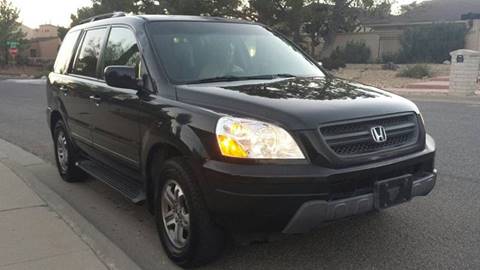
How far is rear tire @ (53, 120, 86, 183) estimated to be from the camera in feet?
21.1

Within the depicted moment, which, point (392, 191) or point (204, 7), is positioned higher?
point (204, 7)

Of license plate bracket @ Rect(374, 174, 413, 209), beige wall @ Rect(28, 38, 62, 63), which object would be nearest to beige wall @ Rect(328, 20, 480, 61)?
license plate bracket @ Rect(374, 174, 413, 209)

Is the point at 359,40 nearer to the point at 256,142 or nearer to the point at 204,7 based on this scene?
the point at 204,7

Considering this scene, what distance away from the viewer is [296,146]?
11.3 feet

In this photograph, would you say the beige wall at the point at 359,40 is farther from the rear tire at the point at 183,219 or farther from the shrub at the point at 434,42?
the rear tire at the point at 183,219

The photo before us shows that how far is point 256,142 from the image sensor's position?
3.48 meters

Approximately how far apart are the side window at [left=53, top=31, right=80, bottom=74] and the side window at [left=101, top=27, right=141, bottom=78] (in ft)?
4.26

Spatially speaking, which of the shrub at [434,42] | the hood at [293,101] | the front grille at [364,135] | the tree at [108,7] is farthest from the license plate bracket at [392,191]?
the tree at [108,7]

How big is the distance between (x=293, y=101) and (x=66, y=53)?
13.1 ft

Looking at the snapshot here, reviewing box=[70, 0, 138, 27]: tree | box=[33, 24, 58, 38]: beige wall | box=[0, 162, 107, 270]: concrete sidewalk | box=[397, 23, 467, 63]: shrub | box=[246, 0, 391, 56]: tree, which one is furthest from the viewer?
box=[33, 24, 58, 38]: beige wall

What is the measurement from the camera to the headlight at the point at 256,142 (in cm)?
345

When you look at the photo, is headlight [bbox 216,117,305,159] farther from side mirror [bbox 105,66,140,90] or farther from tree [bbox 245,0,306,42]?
tree [bbox 245,0,306,42]

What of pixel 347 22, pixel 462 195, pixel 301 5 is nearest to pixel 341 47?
pixel 347 22

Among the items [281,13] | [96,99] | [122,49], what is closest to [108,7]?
[281,13]
